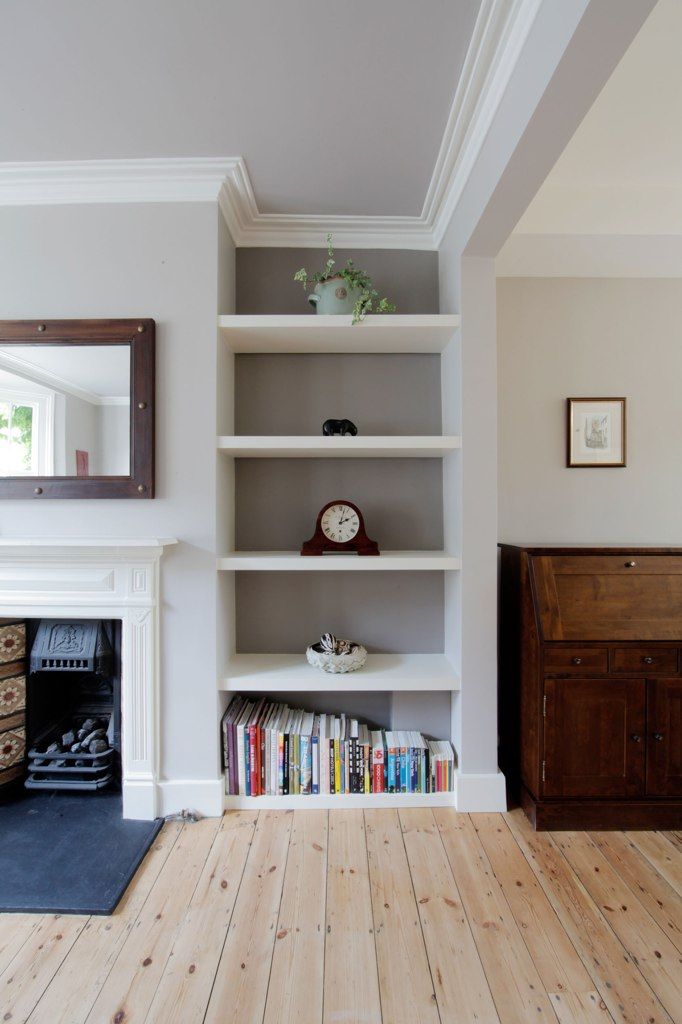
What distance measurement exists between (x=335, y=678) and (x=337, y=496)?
82 centimetres

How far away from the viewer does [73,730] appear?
7.43 feet

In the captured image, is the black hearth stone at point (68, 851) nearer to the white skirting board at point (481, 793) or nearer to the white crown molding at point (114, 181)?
the white skirting board at point (481, 793)

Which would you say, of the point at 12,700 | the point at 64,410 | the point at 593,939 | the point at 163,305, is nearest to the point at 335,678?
the point at 593,939

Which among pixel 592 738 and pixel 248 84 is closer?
pixel 248 84

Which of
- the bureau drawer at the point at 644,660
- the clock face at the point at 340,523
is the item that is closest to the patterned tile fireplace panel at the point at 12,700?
the clock face at the point at 340,523

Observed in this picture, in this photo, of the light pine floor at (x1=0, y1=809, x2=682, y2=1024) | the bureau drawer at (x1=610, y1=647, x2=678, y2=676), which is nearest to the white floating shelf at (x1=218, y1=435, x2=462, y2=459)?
the bureau drawer at (x1=610, y1=647, x2=678, y2=676)

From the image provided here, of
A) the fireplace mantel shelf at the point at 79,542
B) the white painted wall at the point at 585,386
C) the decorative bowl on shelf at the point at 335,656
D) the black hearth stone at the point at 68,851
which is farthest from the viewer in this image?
the white painted wall at the point at 585,386

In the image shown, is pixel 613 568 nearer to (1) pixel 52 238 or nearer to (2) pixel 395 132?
(2) pixel 395 132

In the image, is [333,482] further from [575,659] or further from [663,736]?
[663,736]

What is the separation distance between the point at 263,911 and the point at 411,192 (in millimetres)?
2695

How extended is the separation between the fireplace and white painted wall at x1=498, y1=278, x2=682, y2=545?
75.2 inches

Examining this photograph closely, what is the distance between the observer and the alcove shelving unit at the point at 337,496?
6.67 feet

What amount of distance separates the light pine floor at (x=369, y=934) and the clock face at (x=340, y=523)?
1.16 m

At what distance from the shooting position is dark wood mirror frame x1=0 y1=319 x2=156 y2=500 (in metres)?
2.00
